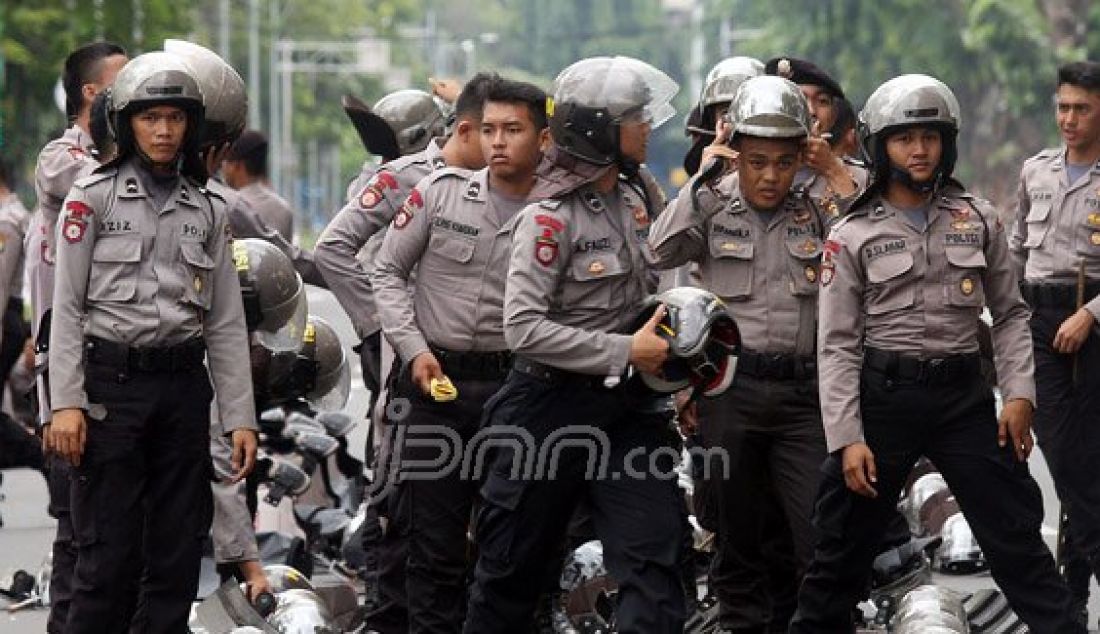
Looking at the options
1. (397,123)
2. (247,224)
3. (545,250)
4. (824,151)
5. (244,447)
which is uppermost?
(824,151)

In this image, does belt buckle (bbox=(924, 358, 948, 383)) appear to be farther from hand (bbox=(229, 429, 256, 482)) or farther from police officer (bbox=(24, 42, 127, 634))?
police officer (bbox=(24, 42, 127, 634))

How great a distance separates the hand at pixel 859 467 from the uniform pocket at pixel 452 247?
1.49 m

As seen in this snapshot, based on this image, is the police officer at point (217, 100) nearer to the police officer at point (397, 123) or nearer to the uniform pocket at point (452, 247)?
the uniform pocket at point (452, 247)

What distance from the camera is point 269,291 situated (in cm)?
1047

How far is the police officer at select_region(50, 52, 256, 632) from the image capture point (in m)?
8.48

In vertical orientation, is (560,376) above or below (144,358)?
above

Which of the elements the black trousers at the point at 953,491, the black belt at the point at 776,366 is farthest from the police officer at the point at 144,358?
the black trousers at the point at 953,491

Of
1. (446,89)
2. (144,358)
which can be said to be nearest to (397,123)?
(446,89)

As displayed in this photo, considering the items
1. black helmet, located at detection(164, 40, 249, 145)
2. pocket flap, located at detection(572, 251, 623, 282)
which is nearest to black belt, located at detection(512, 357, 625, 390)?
pocket flap, located at detection(572, 251, 623, 282)

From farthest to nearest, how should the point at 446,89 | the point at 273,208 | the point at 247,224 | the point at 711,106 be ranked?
the point at 273,208, the point at 446,89, the point at 247,224, the point at 711,106

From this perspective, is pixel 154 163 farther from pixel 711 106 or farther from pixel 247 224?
pixel 247 224

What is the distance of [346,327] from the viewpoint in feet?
81.7

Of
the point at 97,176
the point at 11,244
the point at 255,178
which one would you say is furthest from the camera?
the point at 255,178

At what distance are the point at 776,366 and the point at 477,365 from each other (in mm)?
997
